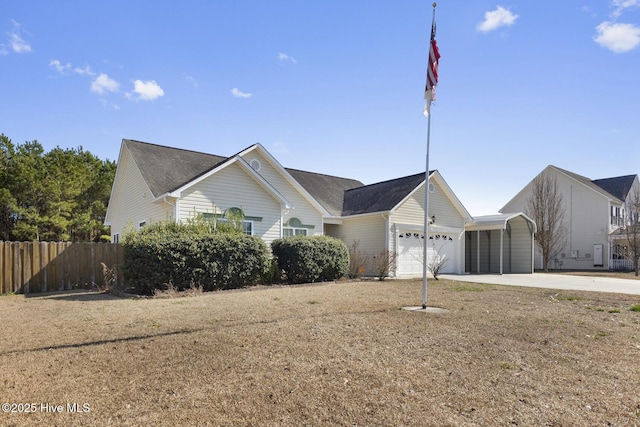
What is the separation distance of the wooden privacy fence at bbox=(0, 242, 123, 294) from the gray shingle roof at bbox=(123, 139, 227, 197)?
10.2ft

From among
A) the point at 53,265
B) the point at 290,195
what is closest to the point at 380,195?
the point at 290,195

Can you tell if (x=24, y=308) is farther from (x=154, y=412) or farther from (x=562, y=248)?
(x=562, y=248)

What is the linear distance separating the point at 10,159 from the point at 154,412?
3038 cm

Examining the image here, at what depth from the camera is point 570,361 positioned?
5.04 meters

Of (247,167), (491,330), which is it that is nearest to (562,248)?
(247,167)

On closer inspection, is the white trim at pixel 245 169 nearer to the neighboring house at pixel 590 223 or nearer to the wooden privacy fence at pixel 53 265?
the wooden privacy fence at pixel 53 265

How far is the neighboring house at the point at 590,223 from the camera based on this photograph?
3039cm

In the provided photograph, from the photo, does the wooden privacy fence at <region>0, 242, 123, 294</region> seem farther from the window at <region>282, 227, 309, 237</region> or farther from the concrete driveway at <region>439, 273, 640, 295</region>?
the concrete driveway at <region>439, 273, 640, 295</region>

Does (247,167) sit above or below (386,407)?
above

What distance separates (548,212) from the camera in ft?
103

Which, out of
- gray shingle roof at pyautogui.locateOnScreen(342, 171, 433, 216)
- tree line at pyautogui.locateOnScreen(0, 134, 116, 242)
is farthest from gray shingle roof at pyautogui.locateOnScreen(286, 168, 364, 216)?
tree line at pyautogui.locateOnScreen(0, 134, 116, 242)

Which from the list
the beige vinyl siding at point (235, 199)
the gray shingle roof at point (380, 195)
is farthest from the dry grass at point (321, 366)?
the gray shingle roof at point (380, 195)

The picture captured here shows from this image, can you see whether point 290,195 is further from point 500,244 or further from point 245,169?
point 500,244

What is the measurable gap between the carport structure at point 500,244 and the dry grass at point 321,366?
49.7 ft
